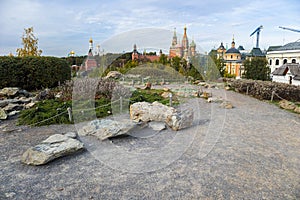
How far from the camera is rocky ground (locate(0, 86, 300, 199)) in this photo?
3354 millimetres

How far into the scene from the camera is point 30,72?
12758 mm

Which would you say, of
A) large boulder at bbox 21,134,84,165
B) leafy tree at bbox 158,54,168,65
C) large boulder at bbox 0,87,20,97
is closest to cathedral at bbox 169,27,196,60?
large boulder at bbox 21,134,84,165

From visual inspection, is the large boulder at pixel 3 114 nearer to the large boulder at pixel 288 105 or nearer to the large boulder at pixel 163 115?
the large boulder at pixel 163 115

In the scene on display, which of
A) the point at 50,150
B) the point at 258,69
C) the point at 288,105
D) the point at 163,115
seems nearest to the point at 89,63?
the point at 163,115

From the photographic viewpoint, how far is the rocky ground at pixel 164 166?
3.35 metres

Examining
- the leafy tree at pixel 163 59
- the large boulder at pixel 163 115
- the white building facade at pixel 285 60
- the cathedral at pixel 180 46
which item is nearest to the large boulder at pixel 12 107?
the large boulder at pixel 163 115

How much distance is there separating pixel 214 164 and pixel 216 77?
17.5 metres

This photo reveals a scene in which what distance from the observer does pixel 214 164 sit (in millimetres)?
4262

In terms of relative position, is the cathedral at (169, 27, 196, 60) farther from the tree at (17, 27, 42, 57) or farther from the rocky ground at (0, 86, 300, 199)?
the tree at (17, 27, 42, 57)

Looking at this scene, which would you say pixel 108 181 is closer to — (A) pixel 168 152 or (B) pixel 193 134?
(A) pixel 168 152

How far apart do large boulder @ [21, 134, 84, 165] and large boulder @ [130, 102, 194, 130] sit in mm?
2678

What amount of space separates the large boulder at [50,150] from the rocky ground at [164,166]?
12 cm

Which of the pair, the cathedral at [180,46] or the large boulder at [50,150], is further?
the cathedral at [180,46]

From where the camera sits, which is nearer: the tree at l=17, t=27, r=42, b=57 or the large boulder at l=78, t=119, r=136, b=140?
the large boulder at l=78, t=119, r=136, b=140
